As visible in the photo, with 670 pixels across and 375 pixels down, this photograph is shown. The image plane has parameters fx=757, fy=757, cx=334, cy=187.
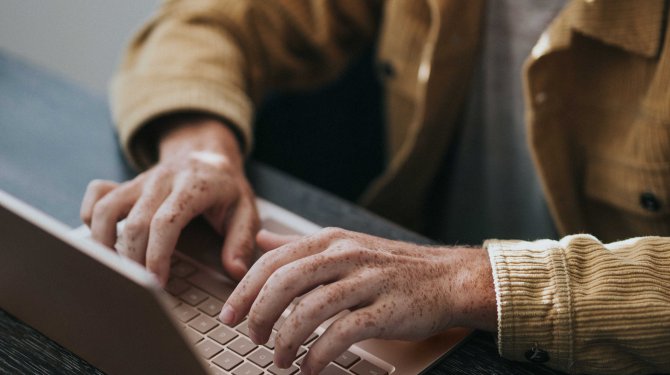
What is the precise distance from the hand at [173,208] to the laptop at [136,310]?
1.1 inches

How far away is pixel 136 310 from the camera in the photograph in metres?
0.50

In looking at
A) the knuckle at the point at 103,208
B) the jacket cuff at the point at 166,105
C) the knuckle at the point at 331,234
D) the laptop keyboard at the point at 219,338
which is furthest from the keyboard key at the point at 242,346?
the jacket cuff at the point at 166,105

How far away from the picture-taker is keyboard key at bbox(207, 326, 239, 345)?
0.66 m

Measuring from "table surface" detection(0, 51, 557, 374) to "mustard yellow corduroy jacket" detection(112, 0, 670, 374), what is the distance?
0.13 feet

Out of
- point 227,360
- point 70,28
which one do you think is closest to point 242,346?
point 227,360

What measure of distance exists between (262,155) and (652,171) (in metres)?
0.59

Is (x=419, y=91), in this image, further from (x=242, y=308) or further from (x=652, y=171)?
(x=242, y=308)

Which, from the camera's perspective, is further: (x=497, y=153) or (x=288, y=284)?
(x=497, y=153)

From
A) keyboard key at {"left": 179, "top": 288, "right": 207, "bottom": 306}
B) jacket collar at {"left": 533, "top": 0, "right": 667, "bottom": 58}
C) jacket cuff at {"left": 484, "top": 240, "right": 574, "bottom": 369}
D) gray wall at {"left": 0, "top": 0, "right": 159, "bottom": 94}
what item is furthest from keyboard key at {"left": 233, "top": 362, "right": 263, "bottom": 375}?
gray wall at {"left": 0, "top": 0, "right": 159, "bottom": 94}

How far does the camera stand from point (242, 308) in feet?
2.09

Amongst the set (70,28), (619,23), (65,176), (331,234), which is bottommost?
(70,28)

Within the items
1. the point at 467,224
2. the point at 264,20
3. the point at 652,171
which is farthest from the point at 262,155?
the point at 652,171

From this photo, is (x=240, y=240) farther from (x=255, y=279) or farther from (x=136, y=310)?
(x=136, y=310)

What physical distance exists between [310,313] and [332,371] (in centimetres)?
6
